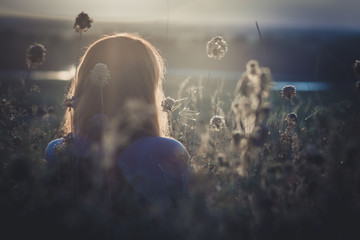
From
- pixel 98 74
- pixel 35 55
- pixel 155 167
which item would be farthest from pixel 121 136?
pixel 35 55

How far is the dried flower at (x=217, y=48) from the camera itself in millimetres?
3191

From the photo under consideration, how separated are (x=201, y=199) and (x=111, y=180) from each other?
922 mm

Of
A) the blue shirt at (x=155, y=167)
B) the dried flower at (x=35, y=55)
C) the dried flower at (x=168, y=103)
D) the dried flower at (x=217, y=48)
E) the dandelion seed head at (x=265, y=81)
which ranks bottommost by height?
the blue shirt at (x=155, y=167)

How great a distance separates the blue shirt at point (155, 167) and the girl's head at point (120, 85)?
194 mm

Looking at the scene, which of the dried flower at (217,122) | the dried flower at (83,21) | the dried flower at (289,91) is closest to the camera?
the dried flower at (83,21)

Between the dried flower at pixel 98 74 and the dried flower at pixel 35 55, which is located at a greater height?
the dried flower at pixel 35 55

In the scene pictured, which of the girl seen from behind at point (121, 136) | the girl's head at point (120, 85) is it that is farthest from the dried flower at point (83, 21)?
the girl's head at point (120, 85)

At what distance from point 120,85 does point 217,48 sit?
2.57ft

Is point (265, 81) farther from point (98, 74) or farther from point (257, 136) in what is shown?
point (98, 74)

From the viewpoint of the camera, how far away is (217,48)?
3.20 meters

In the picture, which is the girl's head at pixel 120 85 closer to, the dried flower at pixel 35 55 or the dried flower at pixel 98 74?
the dried flower at pixel 35 55

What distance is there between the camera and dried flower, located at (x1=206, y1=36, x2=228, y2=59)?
3191 millimetres

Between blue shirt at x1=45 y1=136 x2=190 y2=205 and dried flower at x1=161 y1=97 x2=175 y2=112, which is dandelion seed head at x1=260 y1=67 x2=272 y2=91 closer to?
blue shirt at x1=45 y1=136 x2=190 y2=205

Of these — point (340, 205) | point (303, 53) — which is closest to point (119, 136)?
point (340, 205)
